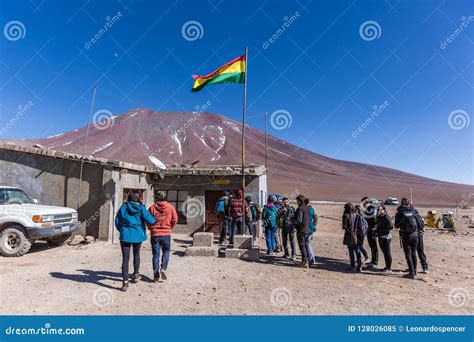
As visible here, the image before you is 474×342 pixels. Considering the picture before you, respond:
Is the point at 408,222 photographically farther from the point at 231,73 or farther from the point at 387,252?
the point at 231,73

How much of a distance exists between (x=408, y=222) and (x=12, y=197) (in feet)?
34.1

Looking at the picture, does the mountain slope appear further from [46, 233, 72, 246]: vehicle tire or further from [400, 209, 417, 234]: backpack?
[400, 209, 417, 234]: backpack

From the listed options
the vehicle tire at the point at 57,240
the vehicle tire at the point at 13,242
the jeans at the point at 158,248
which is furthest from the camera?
the vehicle tire at the point at 57,240

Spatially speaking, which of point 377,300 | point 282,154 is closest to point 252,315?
point 377,300

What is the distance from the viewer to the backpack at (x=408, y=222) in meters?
6.73

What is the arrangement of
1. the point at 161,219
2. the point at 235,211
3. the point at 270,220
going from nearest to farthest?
the point at 161,219, the point at 270,220, the point at 235,211

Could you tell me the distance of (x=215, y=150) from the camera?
12888cm

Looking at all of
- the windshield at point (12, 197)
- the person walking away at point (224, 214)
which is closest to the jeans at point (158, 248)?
the person walking away at point (224, 214)

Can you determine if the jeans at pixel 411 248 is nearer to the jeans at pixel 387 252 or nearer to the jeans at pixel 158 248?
the jeans at pixel 387 252

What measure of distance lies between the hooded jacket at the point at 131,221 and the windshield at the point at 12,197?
516cm

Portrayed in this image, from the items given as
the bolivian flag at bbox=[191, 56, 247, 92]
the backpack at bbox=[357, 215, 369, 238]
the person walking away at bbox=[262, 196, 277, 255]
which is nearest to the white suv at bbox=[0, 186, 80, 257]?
the person walking away at bbox=[262, 196, 277, 255]

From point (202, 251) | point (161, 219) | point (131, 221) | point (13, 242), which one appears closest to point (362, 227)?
point (202, 251)

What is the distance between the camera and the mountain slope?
101 metres

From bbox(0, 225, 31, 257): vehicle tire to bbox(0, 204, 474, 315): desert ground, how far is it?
27 cm
